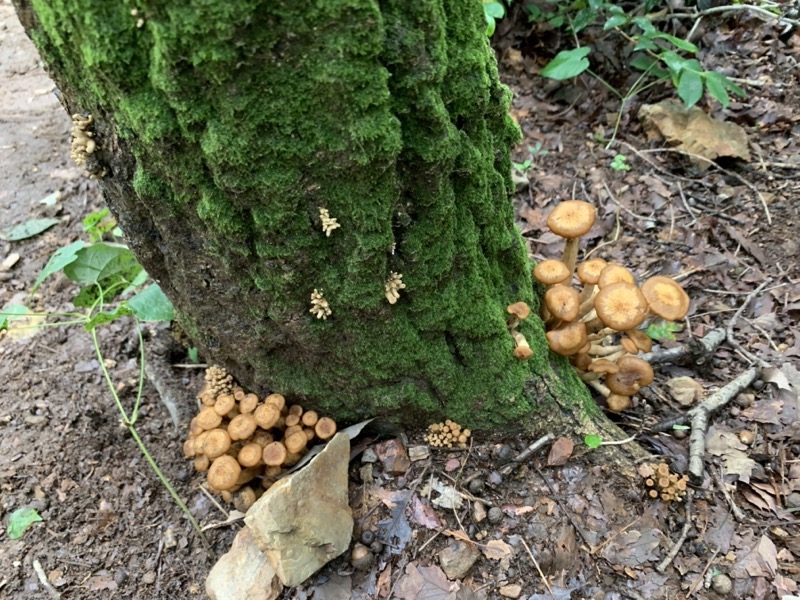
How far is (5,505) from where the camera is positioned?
10.3ft

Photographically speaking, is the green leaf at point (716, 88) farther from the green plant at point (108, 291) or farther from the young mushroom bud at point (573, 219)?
the green plant at point (108, 291)

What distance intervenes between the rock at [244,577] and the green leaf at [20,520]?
1.15 meters

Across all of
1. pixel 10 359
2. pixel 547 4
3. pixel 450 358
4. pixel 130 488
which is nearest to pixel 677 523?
pixel 450 358

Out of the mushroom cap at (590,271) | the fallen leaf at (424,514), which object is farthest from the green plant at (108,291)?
the mushroom cap at (590,271)

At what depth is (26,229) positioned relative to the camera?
17.2ft

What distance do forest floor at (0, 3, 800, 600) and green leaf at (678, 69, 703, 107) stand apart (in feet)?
2.54

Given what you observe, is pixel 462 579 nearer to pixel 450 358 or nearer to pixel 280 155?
pixel 450 358

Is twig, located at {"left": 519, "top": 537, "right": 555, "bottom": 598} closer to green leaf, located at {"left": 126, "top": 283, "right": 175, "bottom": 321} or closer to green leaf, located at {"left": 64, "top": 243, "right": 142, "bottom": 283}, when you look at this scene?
green leaf, located at {"left": 126, "top": 283, "right": 175, "bottom": 321}

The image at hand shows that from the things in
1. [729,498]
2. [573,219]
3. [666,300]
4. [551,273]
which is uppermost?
[573,219]

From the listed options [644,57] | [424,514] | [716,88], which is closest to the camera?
[424,514]

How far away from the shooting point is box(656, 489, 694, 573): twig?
2.61 meters

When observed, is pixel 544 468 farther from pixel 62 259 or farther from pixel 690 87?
pixel 690 87

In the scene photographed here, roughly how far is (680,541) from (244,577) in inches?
82.6

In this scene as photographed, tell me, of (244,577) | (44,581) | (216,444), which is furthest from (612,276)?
(44,581)
